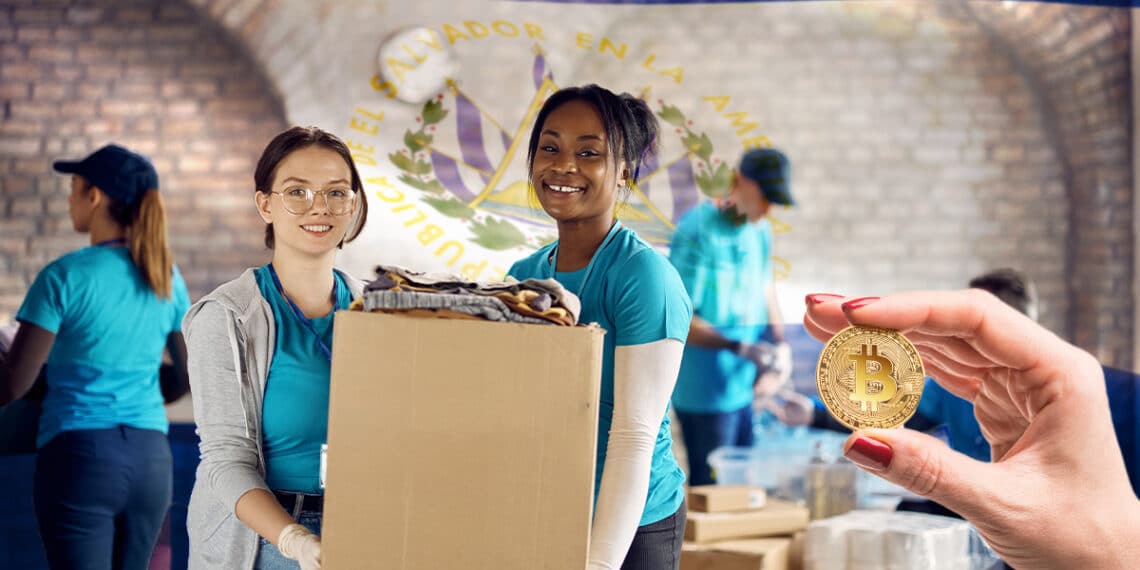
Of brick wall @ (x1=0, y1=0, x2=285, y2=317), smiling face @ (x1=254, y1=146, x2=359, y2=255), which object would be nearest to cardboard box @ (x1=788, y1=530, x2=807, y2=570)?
smiling face @ (x1=254, y1=146, x2=359, y2=255)

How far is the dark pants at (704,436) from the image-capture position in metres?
4.02

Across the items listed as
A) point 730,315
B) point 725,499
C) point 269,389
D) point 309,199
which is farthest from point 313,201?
point 730,315

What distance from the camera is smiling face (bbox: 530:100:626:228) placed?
5.26ft

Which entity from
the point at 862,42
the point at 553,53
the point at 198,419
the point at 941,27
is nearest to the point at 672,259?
the point at 553,53

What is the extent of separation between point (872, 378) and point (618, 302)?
1.26ft

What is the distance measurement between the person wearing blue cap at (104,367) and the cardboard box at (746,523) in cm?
160

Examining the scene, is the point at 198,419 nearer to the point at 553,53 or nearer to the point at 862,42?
the point at 553,53

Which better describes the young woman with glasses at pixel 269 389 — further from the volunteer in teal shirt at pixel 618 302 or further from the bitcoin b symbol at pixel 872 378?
the bitcoin b symbol at pixel 872 378

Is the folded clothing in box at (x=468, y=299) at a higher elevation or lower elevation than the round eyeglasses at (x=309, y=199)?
lower

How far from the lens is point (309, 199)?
1613mm

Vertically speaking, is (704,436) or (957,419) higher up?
(957,419)

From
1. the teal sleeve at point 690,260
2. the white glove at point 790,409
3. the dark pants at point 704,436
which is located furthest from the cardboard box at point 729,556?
the teal sleeve at point 690,260

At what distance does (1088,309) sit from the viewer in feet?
14.0

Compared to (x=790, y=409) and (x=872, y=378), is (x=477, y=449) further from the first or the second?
(x=790, y=409)
